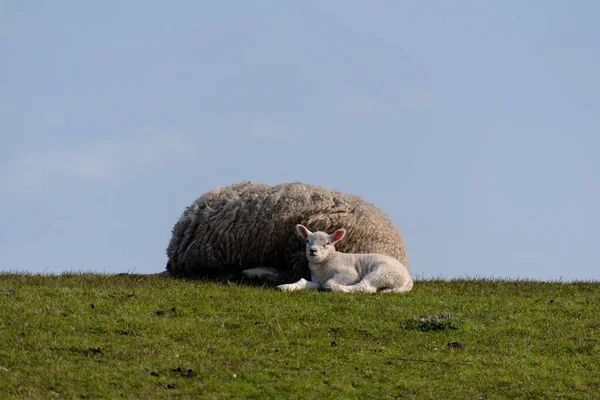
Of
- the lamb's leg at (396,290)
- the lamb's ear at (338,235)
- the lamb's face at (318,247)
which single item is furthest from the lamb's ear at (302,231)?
the lamb's leg at (396,290)

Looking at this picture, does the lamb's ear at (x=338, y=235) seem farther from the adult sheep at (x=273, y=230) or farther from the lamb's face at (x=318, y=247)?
the adult sheep at (x=273, y=230)

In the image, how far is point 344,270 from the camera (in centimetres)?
1711

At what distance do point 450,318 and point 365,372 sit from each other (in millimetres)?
3195

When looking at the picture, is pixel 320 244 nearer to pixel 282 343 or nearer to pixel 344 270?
pixel 344 270

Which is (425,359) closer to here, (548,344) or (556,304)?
(548,344)

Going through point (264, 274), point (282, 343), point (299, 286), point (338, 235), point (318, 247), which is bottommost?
point (282, 343)

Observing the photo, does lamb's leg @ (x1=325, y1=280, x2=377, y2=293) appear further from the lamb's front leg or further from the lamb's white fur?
the lamb's front leg

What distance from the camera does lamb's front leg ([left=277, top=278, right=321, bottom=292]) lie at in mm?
16812

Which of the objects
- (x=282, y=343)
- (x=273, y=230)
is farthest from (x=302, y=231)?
(x=282, y=343)

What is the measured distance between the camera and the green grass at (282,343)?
11.7 m

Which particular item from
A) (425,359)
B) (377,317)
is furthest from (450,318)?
(425,359)

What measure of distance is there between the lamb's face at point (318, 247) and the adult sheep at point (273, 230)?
908 millimetres

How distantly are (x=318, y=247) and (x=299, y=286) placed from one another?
723mm

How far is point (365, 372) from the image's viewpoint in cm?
1224
